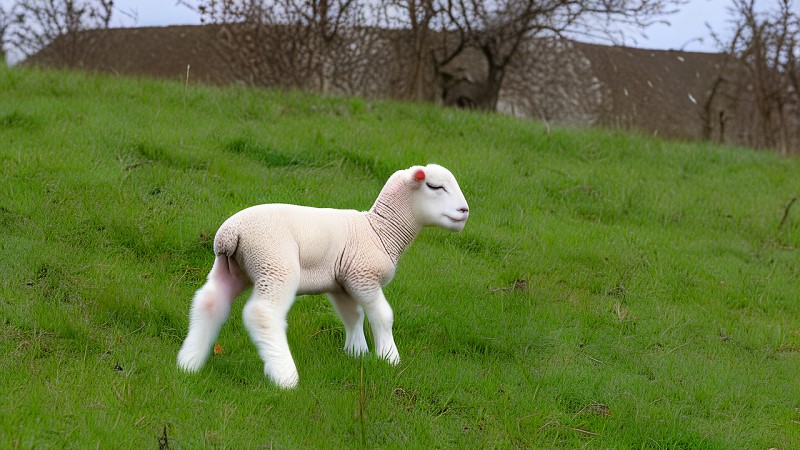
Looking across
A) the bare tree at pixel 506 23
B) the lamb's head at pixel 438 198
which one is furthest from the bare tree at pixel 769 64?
the lamb's head at pixel 438 198

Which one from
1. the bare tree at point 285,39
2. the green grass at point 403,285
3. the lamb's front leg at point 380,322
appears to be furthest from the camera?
the bare tree at point 285,39

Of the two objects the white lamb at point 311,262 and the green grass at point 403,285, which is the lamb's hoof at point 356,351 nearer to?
the white lamb at point 311,262

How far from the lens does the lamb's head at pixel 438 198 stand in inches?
202

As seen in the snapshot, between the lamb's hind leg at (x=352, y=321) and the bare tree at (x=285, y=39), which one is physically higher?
the bare tree at (x=285, y=39)

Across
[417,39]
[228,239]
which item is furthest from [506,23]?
[228,239]

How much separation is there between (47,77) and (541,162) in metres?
6.03

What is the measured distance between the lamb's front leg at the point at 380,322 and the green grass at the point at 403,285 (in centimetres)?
11

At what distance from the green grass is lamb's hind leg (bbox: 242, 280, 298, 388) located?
0.38ft

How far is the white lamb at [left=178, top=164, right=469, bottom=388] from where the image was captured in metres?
4.49

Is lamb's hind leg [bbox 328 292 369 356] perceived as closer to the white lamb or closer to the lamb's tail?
the white lamb

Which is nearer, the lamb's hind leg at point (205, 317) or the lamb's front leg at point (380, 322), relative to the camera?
the lamb's hind leg at point (205, 317)

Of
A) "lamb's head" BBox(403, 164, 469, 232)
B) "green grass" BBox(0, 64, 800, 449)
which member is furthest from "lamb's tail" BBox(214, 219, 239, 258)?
"lamb's head" BBox(403, 164, 469, 232)

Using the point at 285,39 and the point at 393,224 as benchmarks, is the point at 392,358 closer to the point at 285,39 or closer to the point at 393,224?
the point at 393,224

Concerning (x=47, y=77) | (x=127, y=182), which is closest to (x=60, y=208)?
(x=127, y=182)
